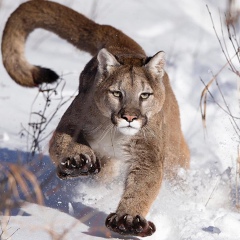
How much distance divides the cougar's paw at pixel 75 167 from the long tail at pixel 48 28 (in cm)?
114

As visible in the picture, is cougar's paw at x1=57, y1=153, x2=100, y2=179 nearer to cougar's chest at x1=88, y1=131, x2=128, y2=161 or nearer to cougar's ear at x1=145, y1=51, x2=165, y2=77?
cougar's chest at x1=88, y1=131, x2=128, y2=161

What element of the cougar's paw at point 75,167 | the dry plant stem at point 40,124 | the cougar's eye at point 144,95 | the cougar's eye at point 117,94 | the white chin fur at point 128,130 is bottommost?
the dry plant stem at point 40,124

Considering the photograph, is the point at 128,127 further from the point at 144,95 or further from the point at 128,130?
the point at 144,95

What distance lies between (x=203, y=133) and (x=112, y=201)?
213 centimetres

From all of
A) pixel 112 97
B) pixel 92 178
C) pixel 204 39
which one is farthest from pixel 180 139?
pixel 204 39

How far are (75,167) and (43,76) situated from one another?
4.13 feet

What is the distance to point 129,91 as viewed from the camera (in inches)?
187

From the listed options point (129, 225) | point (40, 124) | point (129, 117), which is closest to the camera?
point (129, 225)

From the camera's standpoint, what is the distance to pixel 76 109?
512cm

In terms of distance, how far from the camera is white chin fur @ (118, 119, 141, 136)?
184 inches

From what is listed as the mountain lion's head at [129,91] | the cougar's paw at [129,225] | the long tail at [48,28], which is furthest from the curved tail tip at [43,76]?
the cougar's paw at [129,225]

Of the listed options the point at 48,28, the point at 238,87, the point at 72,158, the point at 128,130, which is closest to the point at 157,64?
the point at 128,130

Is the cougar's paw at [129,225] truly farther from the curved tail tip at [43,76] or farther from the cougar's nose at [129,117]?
the curved tail tip at [43,76]

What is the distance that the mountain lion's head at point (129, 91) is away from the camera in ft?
15.4
